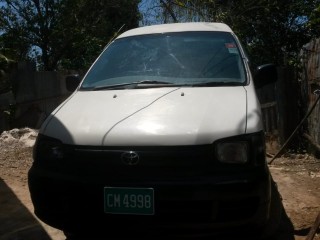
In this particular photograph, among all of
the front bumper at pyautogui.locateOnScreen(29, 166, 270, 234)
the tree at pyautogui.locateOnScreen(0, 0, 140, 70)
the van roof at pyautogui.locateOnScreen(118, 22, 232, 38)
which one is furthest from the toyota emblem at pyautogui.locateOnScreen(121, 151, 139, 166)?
the tree at pyautogui.locateOnScreen(0, 0, 140, 70)

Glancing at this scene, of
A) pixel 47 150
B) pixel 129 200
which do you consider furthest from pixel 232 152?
pixel 47 150

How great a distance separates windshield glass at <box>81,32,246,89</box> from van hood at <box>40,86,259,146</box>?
0.28 metres

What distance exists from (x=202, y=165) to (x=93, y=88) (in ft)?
5.06

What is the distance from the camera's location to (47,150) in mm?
3105

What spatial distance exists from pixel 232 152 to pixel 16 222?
242cm

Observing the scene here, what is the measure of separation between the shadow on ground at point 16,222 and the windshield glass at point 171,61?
4.54 feet

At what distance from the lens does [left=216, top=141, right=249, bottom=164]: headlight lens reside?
2.82m

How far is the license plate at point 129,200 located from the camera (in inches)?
109

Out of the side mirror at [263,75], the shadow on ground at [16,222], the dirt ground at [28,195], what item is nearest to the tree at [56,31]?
the dirt ground at [28,195]

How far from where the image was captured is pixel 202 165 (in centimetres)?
279

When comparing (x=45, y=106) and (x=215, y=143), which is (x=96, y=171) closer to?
(x=215, y=143)

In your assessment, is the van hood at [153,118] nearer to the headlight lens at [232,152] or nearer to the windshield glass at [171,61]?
the headlight lens at [232,152]

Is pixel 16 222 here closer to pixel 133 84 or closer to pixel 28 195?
pixel 28 195

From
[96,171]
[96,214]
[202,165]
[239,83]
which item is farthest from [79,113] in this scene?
[239,83]
